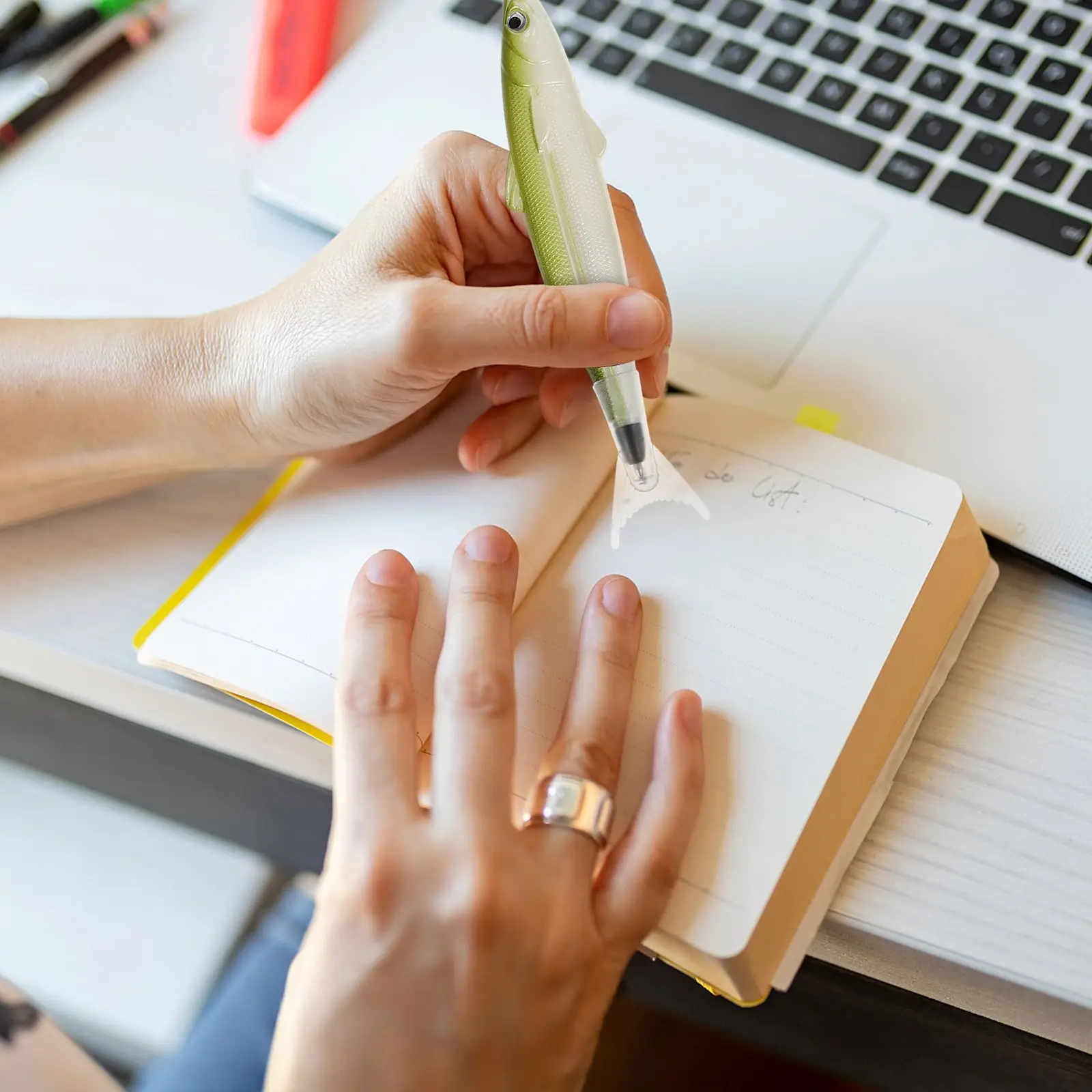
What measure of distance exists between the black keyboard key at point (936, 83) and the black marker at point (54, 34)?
1.76ft

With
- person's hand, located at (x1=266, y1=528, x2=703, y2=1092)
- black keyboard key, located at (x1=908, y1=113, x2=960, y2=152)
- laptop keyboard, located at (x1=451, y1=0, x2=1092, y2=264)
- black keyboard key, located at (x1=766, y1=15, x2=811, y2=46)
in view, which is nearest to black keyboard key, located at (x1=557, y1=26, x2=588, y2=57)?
laptop keyboard, located at (x1=451, y1=0, x2=1092, y2=264)

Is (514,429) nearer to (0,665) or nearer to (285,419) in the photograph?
(285,419)

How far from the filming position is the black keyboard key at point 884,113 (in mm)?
622

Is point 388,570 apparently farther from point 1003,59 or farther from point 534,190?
point 1003,59

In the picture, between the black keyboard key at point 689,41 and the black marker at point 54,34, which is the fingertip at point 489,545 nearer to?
the black keyboard key at point 689,41

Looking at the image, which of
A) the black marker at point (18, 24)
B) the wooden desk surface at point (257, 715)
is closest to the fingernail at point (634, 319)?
the wooden desk surface at point (257, 715)

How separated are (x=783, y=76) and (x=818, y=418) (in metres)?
0.25

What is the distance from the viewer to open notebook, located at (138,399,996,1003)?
407 millimetres

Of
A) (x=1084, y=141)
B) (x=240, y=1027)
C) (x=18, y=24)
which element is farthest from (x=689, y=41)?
(x=240, y=1027)

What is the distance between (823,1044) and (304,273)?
480 mm

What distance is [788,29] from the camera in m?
0.66

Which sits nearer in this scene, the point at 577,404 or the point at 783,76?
the point at 577,404

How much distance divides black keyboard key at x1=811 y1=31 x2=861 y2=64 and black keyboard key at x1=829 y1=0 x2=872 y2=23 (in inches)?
0.6

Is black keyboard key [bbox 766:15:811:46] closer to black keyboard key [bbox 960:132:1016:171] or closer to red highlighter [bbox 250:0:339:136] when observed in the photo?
black keyboard key [bbox 960:132:1016:171]
